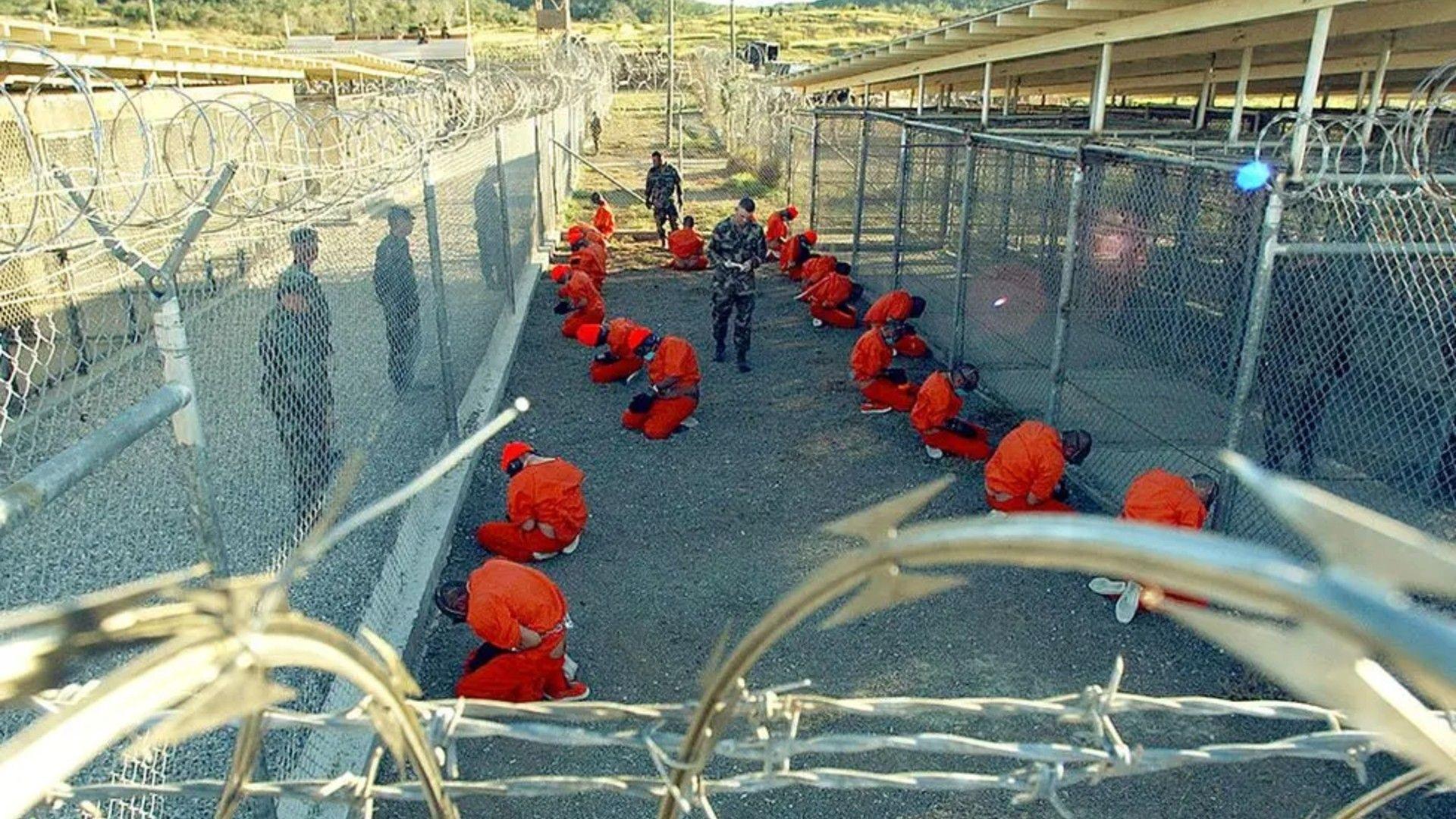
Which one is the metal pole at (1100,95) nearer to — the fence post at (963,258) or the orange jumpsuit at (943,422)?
the fence post at (963,258)

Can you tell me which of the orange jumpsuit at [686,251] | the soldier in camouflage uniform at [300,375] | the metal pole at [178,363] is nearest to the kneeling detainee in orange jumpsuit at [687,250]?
→ the orange jumpsuit at [686,251]

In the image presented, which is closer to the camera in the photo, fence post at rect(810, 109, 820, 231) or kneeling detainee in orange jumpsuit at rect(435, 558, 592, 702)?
kneeling detainee in orange jumpsuit at rect(435, 558, 592, 702)

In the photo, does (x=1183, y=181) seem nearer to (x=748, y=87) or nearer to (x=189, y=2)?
(x=748, y=87)

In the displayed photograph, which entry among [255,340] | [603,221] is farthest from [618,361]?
[603,221]

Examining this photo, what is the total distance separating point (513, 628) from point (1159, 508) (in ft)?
10.5

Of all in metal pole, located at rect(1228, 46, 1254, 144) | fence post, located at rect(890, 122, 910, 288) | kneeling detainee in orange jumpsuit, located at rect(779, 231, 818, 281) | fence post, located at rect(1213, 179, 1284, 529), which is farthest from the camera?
kneeling detainee in orange jumpsuit, located at rect(779, 231, 818, 281)

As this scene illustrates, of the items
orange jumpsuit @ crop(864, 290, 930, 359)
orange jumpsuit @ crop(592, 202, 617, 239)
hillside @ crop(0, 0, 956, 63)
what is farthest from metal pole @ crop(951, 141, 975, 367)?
hillside @ crop(0, 0, 956, 63)

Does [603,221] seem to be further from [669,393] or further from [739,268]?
[669,393]

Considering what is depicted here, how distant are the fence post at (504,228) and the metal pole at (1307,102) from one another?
601cm

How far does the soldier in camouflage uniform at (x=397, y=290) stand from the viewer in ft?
21.3

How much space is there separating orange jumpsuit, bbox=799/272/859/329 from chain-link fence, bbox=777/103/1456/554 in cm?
63

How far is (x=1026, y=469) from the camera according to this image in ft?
19.3

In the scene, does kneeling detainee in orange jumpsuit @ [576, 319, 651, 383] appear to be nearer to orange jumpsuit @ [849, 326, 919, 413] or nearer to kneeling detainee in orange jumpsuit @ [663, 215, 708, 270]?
orange jumpsuit @ [849, 326, 919, 413]

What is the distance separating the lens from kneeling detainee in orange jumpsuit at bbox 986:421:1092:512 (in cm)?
589
